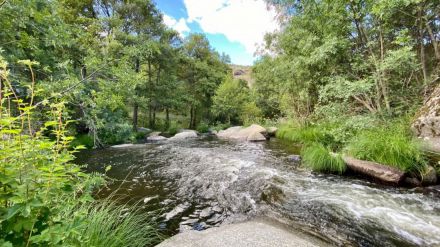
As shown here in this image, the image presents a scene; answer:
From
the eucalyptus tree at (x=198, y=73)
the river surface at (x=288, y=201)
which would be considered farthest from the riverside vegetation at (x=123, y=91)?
the eucalyptus tree at (x=198, y=73)

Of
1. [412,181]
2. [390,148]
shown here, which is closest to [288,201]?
[412,181]

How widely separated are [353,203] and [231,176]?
2.89m

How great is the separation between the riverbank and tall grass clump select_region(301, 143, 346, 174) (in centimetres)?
369

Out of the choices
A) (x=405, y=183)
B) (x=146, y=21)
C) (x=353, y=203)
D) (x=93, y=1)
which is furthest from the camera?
(x=146, y=21)

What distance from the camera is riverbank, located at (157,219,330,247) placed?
2.62 m

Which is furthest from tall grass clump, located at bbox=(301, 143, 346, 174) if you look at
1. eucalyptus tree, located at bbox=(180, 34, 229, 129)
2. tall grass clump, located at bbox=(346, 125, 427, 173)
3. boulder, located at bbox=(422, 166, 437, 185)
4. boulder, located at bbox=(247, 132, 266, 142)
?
eucalyptus tree, located at bbox=(180, 34, 229, 129)

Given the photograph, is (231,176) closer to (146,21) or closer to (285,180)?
(285,180)

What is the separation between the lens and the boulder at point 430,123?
5.59m

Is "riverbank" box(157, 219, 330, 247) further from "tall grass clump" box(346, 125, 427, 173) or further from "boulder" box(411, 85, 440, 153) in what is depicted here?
"boulder" box(411, 85, 440, 153)

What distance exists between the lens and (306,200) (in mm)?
4469

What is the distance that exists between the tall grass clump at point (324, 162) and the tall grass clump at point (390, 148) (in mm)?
482

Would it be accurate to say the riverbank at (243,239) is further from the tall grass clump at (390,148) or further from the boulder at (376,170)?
the tall grass clump at (390,148)

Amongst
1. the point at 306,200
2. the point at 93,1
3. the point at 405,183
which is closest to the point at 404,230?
the point at 306,200

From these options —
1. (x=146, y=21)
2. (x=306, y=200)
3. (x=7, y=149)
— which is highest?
(x=146, y=21)
